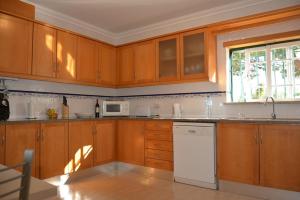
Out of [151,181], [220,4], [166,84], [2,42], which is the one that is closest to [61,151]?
[151,181]

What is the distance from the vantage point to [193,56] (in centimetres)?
352

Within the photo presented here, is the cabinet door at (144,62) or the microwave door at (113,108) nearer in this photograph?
the cabinet door at (144,62)

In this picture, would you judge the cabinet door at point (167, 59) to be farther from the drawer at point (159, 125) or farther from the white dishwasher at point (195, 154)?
the white dishwasher at point (195, 154)

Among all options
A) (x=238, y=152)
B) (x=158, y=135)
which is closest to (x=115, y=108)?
(x=158, y=135)

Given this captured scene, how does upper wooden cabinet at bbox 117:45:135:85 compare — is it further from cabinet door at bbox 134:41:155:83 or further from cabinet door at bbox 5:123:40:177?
cabinet door at bbox 5:123:40:177

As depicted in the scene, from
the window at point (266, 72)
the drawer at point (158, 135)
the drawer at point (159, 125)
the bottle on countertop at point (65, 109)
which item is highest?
the window at point (266, 72)

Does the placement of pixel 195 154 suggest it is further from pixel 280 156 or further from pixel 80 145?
pixel 80 145

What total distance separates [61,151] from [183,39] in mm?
2401

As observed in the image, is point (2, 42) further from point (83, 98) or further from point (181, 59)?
point (181, 59)

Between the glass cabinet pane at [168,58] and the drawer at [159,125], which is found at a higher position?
the glass cabinet pane at [168,58]

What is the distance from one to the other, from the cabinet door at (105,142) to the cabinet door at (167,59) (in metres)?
1.15

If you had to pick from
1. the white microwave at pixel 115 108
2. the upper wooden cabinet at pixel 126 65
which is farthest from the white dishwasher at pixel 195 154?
the upper wooden cabinet at pixel 126 65

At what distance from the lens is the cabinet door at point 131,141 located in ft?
11.8

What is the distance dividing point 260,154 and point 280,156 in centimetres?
19
